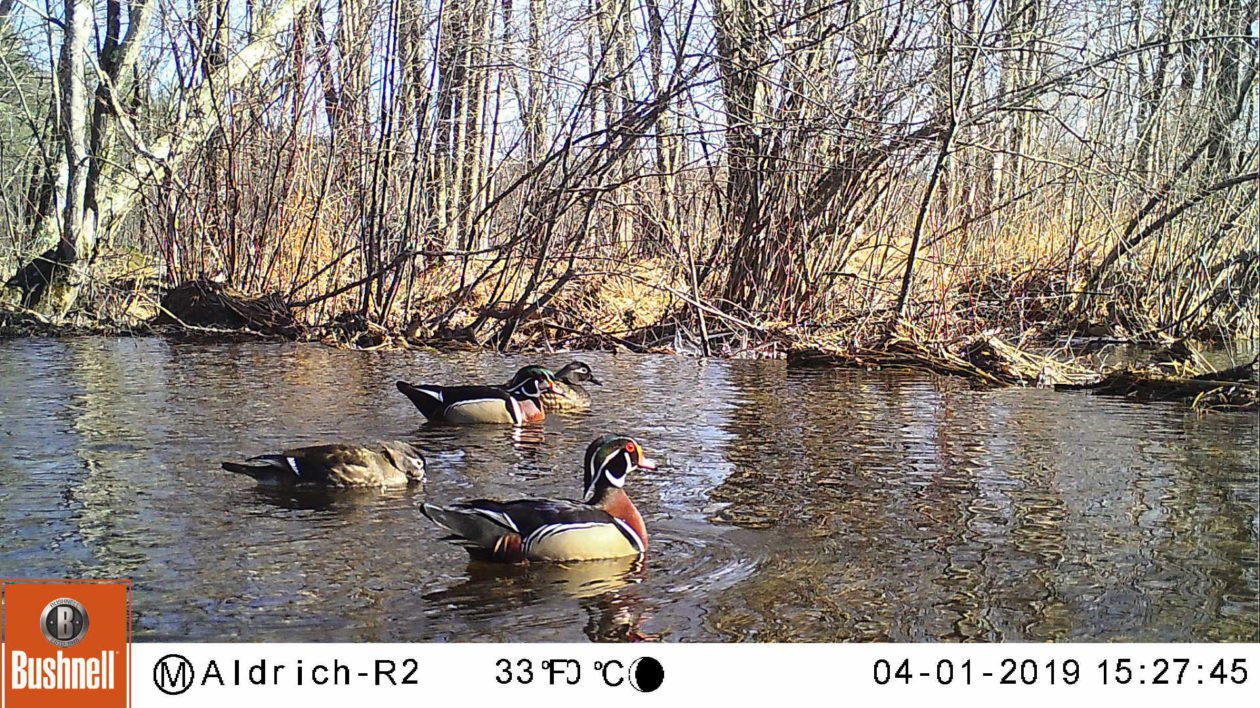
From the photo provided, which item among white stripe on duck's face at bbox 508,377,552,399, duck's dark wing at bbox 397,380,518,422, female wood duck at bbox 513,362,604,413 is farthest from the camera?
female wood duck at bbox 513,362,604,413

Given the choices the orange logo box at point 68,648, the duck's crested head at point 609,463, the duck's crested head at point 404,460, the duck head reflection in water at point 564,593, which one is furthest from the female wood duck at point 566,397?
the orange logo box at point 68,648

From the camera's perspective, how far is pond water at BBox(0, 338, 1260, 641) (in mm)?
4008

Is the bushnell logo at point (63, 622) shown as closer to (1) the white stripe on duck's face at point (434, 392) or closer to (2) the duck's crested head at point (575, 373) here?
(1) the white stripe on duck's face at point (434, 392)

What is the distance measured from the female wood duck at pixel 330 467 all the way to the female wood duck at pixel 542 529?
3.52 feet

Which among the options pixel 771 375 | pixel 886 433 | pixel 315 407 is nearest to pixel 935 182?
pixel 771 375

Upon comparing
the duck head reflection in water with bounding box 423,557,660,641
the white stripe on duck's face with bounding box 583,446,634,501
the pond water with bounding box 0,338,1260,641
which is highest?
the white stripe on duck's face with bounding box 583,446,634,501

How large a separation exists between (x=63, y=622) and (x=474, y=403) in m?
4.48

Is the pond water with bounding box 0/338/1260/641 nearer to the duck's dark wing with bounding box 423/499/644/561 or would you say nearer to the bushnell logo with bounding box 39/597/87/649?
the duck's dark wing with bounding box 423/499/644/561

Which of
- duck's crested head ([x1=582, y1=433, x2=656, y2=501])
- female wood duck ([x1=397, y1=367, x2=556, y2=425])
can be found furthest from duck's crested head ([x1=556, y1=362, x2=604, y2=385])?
duck's crested head ([x1=582, y1=433, x2=656, y2=501])

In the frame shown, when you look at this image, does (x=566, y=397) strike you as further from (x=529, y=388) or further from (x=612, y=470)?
(x=612, y=470)

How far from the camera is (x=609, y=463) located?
514 centimetres

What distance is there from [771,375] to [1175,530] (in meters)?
5.07

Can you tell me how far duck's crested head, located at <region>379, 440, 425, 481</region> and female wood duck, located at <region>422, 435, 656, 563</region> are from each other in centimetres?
113

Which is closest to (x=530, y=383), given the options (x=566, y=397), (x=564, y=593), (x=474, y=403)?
(x=566, y=397)
